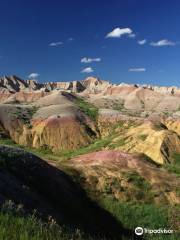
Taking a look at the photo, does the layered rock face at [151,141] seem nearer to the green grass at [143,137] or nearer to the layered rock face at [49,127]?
the green grass at [143,137]

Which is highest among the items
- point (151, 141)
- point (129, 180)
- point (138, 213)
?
point (151, 141)

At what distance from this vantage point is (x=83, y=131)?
3920 inches

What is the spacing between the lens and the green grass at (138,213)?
85.0 ft

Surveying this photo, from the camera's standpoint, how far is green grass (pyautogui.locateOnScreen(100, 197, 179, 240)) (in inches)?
1020

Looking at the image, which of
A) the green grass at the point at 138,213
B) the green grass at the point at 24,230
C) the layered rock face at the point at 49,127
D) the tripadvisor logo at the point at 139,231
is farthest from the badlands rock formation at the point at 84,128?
the green grass at the point at 24,230

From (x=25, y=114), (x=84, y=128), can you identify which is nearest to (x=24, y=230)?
(x=84, y=128)

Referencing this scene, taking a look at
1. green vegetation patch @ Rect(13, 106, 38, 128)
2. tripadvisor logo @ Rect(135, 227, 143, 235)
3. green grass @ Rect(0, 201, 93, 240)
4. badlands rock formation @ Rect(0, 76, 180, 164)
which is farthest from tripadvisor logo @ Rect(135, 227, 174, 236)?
green vegetation patch @ Rect(13, 106, 38, 128)

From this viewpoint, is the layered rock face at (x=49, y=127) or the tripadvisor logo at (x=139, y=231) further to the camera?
the layered rock face at (x=49, y=127)

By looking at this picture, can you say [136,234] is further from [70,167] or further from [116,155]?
[116,155]

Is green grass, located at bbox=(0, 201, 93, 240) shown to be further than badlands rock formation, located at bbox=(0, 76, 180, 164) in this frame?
No

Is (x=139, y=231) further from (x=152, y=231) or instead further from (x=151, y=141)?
(x=151, y=141)

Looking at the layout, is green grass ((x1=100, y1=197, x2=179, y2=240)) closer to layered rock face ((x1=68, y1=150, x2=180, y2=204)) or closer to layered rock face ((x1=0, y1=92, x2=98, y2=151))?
layered rock face ((x1=68, y1=150, x2=180, y2=204))

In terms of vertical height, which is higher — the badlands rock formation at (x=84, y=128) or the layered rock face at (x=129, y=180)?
the badlands rock formation at (x=84, y=128)

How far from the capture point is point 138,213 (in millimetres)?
27656
